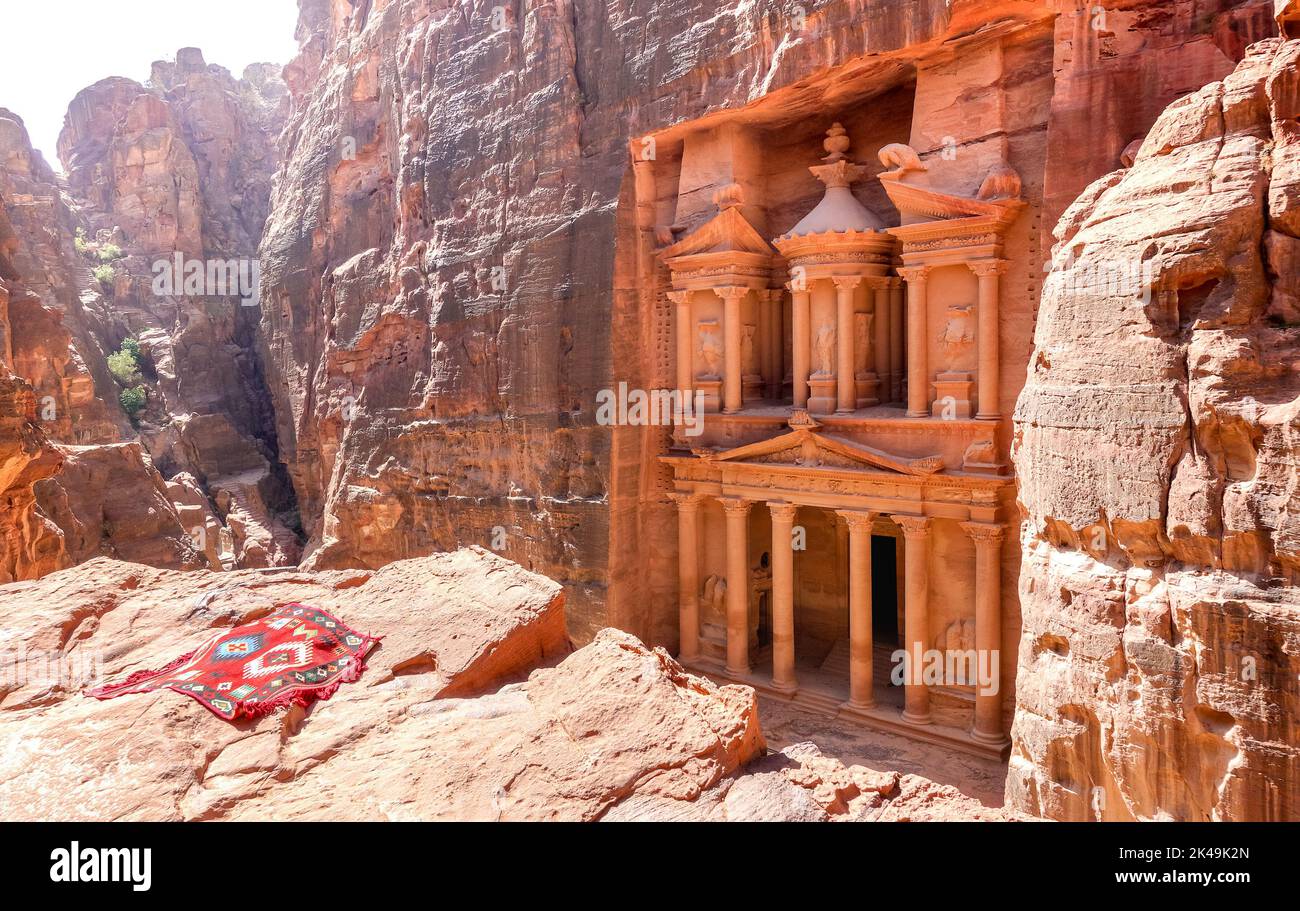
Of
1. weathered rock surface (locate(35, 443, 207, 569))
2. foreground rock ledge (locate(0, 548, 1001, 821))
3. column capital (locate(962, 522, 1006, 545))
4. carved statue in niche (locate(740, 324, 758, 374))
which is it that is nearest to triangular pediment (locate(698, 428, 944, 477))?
column capital (locate(962, 522, 1006, 545))

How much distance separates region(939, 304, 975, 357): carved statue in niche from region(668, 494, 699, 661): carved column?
19.3 ft

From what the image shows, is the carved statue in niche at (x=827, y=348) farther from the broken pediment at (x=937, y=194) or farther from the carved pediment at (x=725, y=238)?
the broken pediment at (x=937, y=194)

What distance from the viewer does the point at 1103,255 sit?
23.8ft

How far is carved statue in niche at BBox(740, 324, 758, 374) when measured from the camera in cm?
1733

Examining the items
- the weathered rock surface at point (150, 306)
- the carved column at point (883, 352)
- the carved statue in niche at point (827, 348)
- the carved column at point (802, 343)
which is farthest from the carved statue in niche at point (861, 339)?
the weathered rock surface at point (150, 306)

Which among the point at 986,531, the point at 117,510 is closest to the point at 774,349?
the point at 986,531

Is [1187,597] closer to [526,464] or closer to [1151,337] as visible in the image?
[1151,337]

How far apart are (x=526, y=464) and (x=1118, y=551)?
13684mm

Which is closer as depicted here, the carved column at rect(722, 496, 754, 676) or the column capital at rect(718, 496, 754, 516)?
the column capital at rect(718, 496, 754, 516)

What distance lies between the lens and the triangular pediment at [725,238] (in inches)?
642

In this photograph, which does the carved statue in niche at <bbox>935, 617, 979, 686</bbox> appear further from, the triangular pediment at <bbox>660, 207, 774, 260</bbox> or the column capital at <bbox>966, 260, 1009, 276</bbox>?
the triangular pediment at <bbox>660, 207, 774, 260</bbox>

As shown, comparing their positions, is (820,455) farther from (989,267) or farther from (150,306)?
(150,306)

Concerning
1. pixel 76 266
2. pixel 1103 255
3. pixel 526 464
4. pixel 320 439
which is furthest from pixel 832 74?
pixel 76 266

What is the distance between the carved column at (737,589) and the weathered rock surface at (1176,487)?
8.82 m
